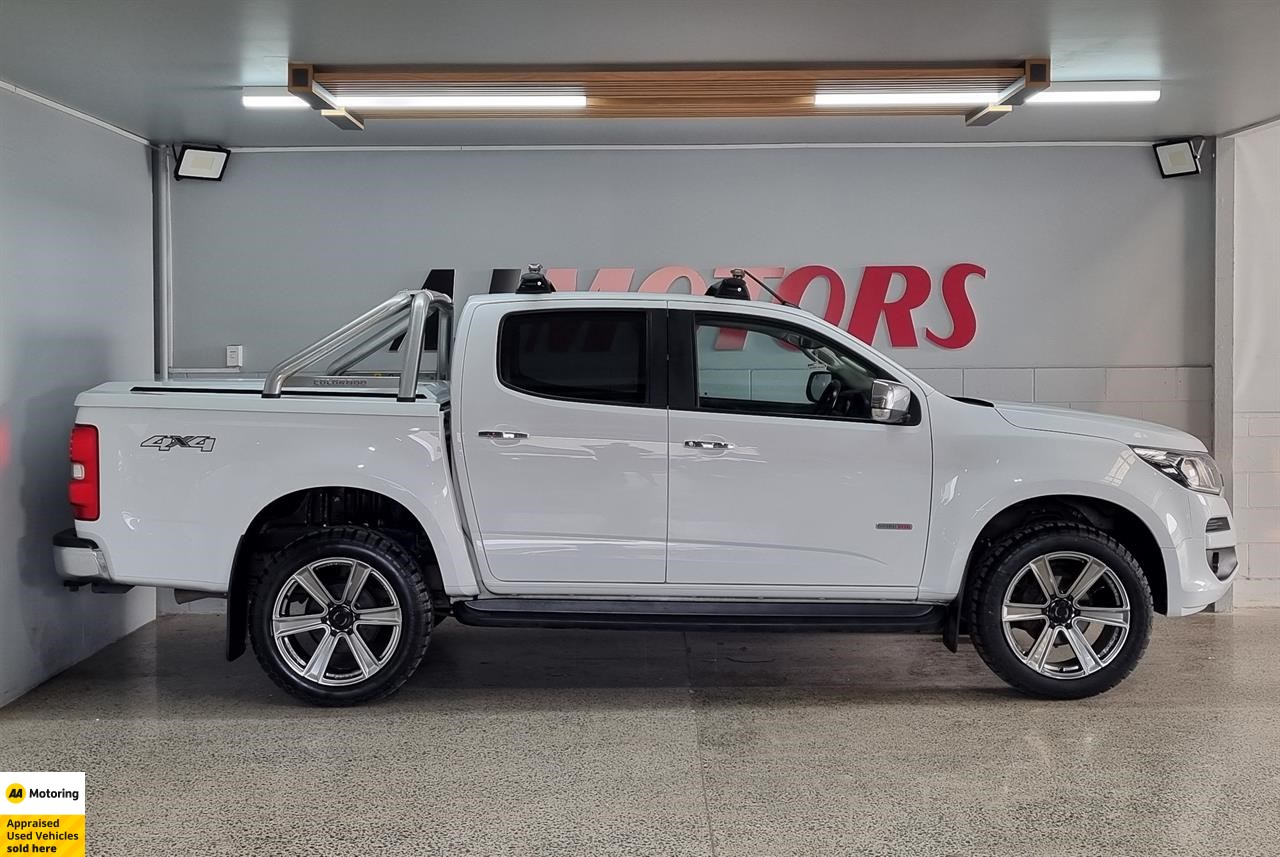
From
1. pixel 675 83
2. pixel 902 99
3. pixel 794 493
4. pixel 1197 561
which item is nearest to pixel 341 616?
pixel 794 493

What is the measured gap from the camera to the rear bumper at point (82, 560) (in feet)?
15.9

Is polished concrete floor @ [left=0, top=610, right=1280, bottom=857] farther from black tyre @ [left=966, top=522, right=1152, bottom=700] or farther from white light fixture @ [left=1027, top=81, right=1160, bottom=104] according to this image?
white light fixture @ [left=1027, top=81, right=1160, bottom=104]

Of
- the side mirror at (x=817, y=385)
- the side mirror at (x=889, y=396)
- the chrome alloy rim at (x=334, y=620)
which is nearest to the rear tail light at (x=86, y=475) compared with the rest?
the chrome alloy rim at (x=334, y=620)

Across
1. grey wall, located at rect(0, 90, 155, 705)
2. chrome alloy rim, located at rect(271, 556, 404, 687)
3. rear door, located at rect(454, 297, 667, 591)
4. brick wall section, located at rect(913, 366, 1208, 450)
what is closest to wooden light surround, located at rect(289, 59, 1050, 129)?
rear door, located at rect(454, 297, 667, 591)

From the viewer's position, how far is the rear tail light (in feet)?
15.8

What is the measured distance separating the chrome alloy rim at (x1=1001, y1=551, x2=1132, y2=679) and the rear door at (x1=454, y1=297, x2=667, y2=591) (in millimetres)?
1677

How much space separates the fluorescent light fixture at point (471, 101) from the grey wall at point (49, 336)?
161 cm

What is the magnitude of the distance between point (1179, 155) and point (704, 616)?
4.50 m

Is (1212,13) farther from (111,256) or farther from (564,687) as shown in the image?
(111,256)

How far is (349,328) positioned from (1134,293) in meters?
4.96

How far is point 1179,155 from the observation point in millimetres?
6785

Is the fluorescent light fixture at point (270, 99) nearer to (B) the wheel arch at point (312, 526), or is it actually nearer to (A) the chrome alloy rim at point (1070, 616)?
(B) the wheel arch at point (312, 526)

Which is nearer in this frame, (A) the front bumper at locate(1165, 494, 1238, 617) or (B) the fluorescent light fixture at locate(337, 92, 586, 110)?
(A) the front bumper at locate(1165, 494, 1238, 617)

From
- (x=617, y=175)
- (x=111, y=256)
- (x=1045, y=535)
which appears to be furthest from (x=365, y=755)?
(x=617, y=175)
